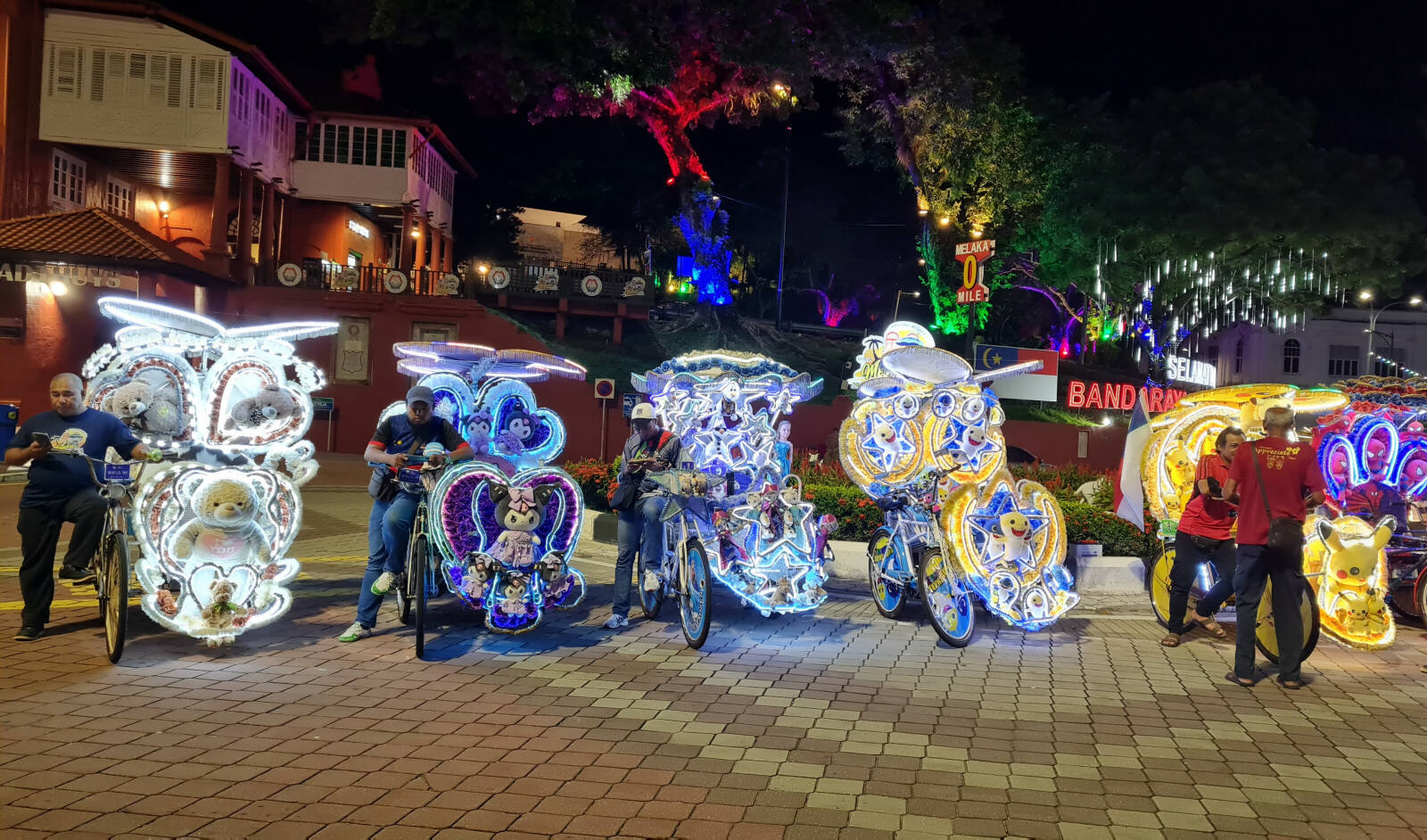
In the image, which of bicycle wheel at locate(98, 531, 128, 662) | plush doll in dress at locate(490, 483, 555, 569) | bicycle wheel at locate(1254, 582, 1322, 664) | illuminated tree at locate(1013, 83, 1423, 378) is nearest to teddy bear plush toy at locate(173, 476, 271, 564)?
bicycle wheel at locate(98, 531, 128, 662)

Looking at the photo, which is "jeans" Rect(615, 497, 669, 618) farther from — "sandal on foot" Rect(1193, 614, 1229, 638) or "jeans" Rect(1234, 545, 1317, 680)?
"sandal on foot" Rect(1193, 614, 1229, 638)

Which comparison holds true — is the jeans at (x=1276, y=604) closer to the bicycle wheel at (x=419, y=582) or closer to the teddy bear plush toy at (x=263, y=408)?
the bicycle wheel at (x=419, y=582)

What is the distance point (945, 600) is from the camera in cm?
805

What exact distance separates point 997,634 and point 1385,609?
3.33 m

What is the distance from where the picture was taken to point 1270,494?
7.18m

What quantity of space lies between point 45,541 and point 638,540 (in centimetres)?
449

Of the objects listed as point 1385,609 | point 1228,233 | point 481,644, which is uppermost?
point 1228,233

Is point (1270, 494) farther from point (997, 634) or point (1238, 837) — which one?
point (1238, 837)

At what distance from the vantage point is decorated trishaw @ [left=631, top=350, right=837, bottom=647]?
8258 millimetres

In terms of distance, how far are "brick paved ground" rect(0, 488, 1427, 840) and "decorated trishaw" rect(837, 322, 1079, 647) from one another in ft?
1.48

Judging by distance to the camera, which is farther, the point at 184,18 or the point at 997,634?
the point at 184,18

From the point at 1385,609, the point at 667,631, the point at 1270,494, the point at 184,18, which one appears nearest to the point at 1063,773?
the point at 1270,494

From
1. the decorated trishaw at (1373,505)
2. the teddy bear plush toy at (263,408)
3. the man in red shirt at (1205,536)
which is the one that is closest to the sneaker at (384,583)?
the teddy bear plush toy at (263,408)

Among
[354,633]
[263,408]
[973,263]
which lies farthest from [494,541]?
[973,263]
